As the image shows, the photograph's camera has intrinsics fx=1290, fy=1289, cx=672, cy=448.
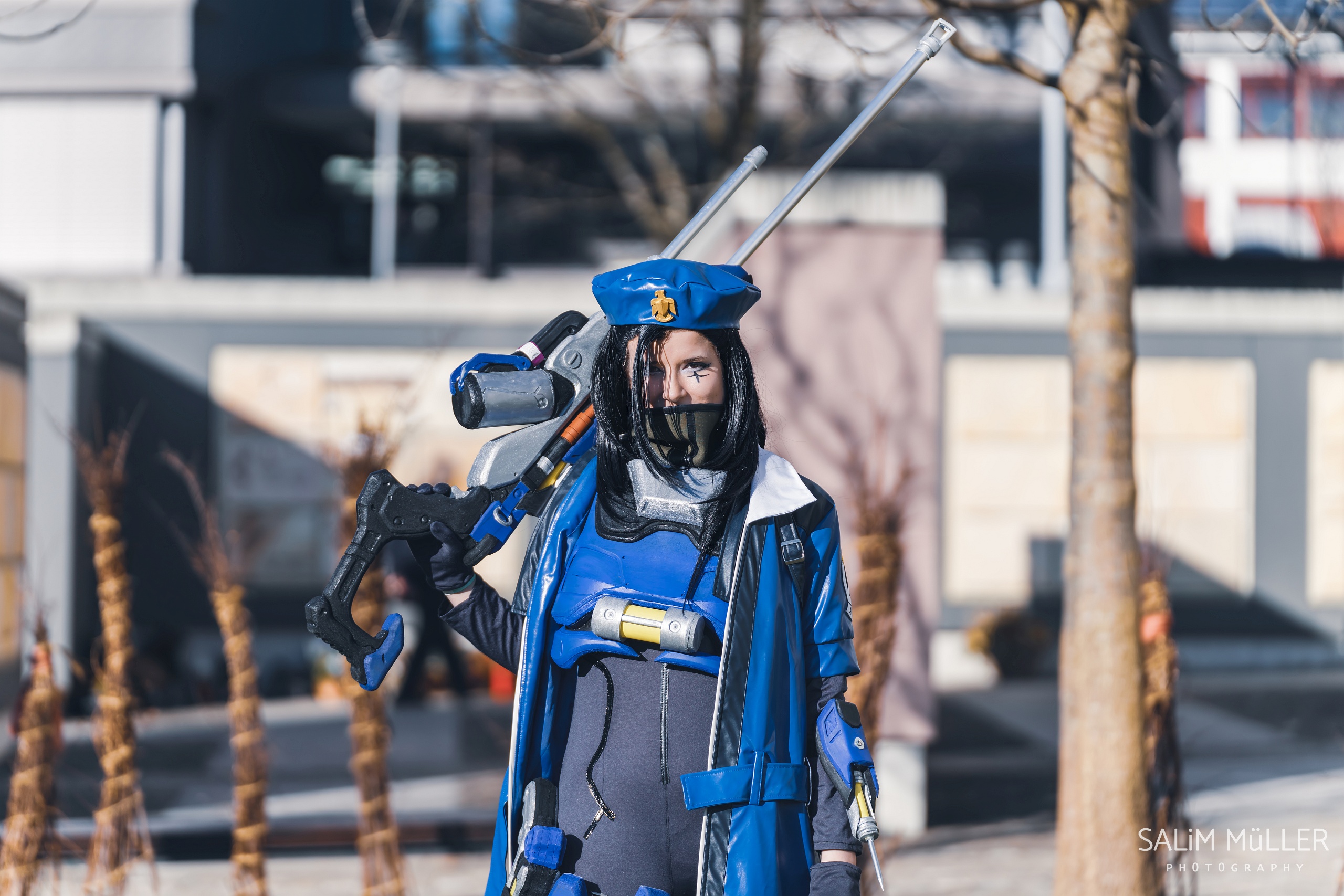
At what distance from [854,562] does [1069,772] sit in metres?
2.13

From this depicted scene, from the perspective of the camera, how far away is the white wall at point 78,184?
1401 centimetres

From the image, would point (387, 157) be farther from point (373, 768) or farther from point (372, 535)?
point (372, 535)

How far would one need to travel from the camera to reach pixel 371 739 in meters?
4.11

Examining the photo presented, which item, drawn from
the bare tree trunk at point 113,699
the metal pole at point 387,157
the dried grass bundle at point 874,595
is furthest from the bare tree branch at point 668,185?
the bare tree trunk at point 113,699

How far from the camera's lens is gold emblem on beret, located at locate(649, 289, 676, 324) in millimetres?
2297

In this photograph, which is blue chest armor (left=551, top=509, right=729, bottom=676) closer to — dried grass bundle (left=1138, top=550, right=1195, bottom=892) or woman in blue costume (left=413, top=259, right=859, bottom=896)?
woman in blue costume (left=413, top=259, right=859, bottom=896)

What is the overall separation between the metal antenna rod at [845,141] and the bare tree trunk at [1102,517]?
1.32m

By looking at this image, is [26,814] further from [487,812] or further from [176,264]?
[176,264]

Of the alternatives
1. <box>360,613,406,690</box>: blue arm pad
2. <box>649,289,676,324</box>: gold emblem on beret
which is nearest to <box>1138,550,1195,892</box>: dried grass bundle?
<box>649,289,676,324</box>: gold emblem on beret

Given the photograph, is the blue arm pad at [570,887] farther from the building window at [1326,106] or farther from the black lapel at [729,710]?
the building window at [1326,106]

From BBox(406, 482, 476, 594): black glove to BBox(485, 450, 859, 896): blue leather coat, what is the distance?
0.13m

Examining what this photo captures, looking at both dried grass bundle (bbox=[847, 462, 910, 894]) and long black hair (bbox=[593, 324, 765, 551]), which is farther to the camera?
dried grass bundle (bbox=[847, 462, 910, 894])

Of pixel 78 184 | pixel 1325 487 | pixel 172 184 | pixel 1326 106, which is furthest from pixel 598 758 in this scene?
pixel 78 184

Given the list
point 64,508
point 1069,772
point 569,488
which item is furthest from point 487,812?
point 64,508
